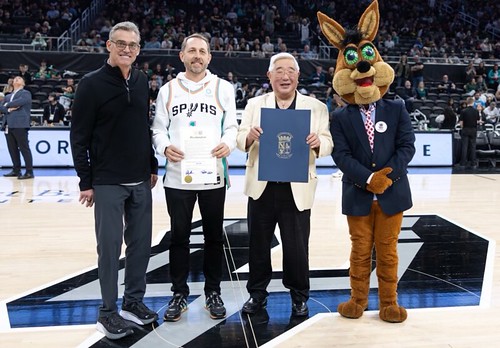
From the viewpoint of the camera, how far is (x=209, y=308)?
123 inches

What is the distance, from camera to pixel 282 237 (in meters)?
3.09

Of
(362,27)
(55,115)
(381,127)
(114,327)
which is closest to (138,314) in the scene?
(114,327)

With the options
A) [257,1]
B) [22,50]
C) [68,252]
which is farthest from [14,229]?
[257,1]

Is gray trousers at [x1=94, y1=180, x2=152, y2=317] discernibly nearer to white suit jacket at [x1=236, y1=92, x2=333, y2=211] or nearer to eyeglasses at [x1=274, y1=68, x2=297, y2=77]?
white suit jacket at [x1=236, y1=92, x2=333, y2=211]

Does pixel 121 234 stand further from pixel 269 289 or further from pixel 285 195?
pixel 269 289

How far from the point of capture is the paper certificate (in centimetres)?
285

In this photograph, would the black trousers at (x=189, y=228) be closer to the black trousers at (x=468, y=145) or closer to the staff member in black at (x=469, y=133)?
the staff member in black at (x=469, y=133)

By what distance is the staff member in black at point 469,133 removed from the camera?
33.8 ft

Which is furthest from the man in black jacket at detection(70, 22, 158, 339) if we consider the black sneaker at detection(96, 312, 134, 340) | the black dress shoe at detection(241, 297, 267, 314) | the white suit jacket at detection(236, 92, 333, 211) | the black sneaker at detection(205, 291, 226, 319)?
the black dress shoe at detection(241, 297, 267, 314)

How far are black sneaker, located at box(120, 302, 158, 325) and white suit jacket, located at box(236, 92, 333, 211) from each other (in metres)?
0.92

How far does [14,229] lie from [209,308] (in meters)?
3.07

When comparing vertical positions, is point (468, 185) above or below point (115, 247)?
below

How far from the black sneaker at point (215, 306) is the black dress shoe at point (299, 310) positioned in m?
0.44

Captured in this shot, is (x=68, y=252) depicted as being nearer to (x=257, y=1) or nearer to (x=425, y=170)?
(x=425, y=170)
